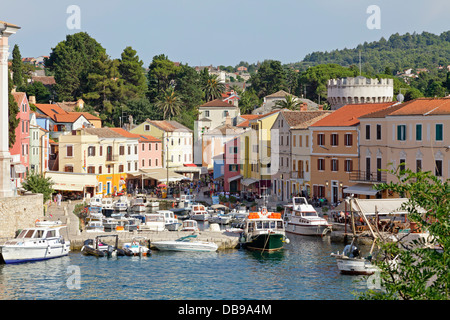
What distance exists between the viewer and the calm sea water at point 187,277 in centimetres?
3622

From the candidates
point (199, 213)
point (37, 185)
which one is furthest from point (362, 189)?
point (37, 185)

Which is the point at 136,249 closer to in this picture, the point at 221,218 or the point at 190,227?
the point at 190,227

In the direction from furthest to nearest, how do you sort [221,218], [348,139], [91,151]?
1. [91,151]
2. [348,139]
3. [221,218]

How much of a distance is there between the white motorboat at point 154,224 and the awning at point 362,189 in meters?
15.3

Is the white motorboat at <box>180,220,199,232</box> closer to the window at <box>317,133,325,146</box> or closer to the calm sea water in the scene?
the calm sea water

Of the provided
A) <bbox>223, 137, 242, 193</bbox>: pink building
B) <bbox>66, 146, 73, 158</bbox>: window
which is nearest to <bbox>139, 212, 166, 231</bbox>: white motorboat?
<bbox>223, 137, 242, 193</bbox>: pink building

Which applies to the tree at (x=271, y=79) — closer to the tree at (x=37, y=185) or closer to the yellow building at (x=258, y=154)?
the yellow building at (x=258, y=154)

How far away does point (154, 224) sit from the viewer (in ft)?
192

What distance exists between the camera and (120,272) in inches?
1662

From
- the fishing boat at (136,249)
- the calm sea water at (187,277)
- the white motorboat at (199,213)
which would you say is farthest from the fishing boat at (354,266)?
the white motorboat at (199,213)

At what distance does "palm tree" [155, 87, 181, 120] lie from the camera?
128625 millimetres

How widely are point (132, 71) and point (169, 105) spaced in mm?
13499

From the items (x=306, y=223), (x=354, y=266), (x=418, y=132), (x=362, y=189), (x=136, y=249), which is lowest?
(x=354, y=266)
